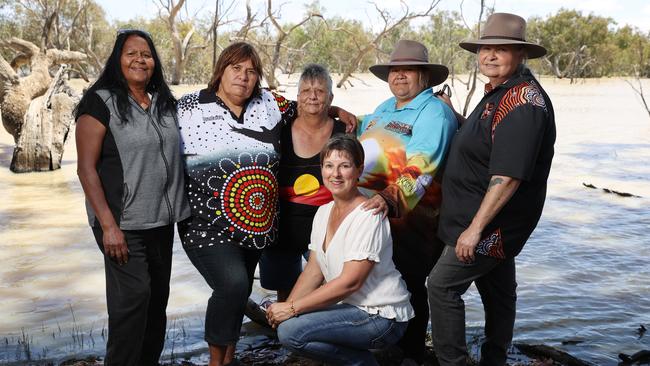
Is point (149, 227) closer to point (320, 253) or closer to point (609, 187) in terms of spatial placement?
point (320, 253)

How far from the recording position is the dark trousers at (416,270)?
3.34 m

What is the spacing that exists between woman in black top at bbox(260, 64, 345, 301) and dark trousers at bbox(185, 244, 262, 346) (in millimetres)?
374

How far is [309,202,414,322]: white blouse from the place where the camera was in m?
2.78

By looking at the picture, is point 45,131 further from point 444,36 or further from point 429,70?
point 444,36

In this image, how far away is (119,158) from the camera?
112 inches

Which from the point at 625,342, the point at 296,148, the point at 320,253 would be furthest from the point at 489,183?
the point at 625,342

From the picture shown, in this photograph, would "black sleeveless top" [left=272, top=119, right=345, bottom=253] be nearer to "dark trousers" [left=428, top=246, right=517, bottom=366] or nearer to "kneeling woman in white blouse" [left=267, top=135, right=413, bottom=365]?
"kneeling woman in white blouse" [left=267, top=135, right=413, bottom=365]

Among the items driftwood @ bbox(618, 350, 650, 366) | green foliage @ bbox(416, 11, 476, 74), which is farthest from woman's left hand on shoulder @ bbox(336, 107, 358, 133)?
green foliage @ bbox(416, 11, 476, 74)

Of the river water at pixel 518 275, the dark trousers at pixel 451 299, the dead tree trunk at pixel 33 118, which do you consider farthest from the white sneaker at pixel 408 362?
the dead tree trunk at pixel 33 118

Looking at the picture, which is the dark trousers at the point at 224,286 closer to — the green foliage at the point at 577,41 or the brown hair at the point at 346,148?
the brown hair at the point at 346,148

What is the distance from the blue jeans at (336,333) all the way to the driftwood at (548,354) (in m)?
1.50

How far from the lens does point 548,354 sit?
3955mm

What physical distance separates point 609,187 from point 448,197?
30.8ft

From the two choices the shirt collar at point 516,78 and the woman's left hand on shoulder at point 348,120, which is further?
the woman's left hand on shoulder at point 348,120
